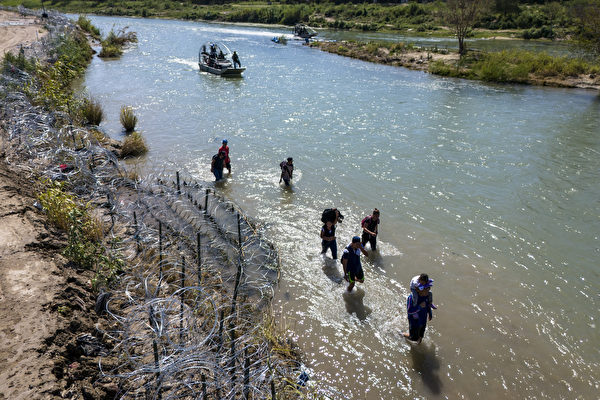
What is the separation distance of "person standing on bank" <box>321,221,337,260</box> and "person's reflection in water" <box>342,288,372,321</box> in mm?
1188

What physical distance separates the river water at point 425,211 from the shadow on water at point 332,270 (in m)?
0.04

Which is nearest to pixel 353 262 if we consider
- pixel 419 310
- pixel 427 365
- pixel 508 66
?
pixel 419 310

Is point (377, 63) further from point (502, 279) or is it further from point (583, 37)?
point (502, 279)

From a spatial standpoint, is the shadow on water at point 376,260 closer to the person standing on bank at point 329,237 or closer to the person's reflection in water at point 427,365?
the person standing on bank at point 329,237

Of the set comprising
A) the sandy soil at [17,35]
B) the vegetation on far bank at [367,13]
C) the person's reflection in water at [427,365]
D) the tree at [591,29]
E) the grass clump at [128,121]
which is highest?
the vegetation on far bank at [367,13]

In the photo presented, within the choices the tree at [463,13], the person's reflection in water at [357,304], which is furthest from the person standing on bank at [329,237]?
the tree at [463,13]

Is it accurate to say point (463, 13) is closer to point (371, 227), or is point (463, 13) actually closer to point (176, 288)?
point (371, 227)

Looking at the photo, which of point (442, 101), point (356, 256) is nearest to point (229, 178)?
point (356, 256)

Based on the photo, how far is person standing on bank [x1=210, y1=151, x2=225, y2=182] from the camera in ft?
44.0

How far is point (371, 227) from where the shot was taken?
973 centimetres

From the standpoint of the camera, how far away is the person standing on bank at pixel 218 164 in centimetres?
1342

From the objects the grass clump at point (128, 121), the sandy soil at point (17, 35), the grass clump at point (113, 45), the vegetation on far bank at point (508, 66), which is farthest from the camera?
the grass clump at point (113, 45)

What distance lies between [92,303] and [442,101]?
974 inches

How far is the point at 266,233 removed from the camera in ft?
35.6
